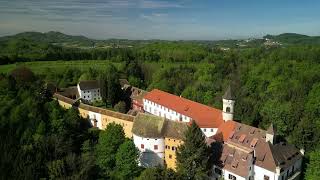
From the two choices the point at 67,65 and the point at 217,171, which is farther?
the point at 67,65

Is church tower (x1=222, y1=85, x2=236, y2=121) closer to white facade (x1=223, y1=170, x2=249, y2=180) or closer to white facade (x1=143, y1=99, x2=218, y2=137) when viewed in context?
white facade (x1=143, y1=99, x2=218, y2=137)

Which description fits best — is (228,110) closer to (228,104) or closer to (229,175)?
(228,104)

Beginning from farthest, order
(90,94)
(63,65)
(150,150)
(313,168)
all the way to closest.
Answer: (63,65)
(90,94)
(150,150)
(313,168)

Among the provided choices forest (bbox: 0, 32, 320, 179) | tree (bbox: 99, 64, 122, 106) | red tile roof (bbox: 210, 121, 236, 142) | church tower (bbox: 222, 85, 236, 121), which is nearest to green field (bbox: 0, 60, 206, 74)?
forest (bbox: 0, 32, 320, 179)

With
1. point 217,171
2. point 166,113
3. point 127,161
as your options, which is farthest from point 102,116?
point 217,171

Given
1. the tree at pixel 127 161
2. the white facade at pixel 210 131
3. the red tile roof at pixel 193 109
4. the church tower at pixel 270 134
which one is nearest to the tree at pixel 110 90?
the red tile roof at pixel 193 109

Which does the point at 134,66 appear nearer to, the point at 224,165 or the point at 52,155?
the point at 52,155
